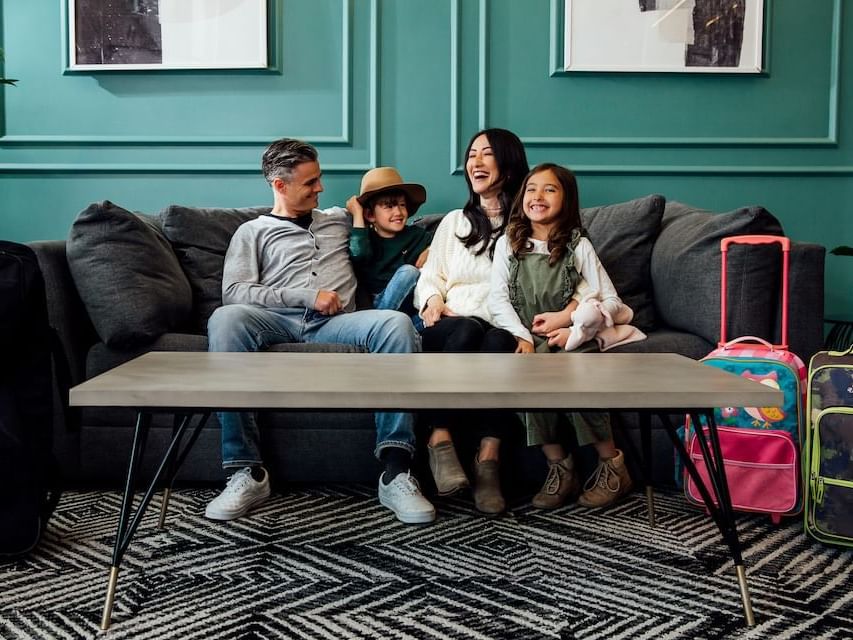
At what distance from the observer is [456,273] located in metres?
2.31

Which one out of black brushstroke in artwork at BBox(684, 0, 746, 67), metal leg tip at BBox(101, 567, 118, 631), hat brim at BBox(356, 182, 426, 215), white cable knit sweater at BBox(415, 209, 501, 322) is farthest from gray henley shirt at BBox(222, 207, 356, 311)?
black brushstroke in artwork at BBox(684, 0, 746, 67)

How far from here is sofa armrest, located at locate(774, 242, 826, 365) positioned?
195 centimetres

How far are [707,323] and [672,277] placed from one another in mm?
210

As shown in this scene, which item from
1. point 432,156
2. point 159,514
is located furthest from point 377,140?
point 159,514

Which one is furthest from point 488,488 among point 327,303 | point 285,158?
point 285,158

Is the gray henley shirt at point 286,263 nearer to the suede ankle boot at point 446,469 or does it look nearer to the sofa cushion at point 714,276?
the suede ankle boot at point 446,469

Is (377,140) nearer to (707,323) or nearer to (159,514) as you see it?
(707,323)

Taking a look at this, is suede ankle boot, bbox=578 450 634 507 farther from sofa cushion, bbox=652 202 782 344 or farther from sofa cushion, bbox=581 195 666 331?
sofa cushion, bbox=581 195 666 331

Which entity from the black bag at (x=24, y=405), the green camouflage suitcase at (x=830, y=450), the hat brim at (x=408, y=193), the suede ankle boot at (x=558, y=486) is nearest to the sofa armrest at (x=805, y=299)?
the green camouflage suitcase at (x=830, y=450)

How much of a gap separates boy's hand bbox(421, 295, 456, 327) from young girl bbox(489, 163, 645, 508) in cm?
15

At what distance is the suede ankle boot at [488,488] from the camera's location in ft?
5.96

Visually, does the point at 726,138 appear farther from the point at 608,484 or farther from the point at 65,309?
the point at 65,309

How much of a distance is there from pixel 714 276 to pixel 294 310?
1.15 meters

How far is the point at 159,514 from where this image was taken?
A: 1.80 metres
